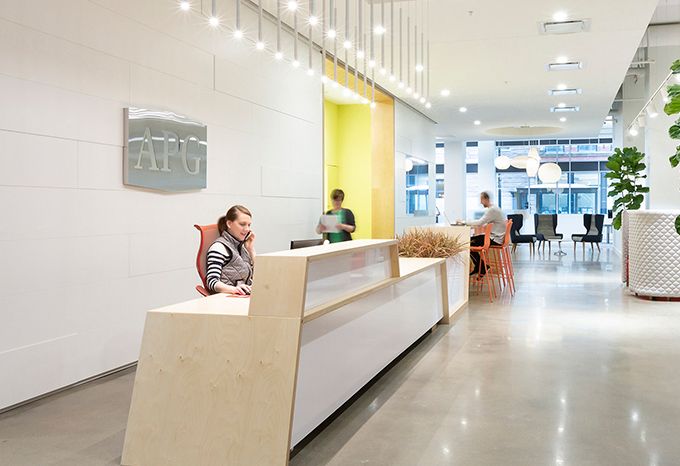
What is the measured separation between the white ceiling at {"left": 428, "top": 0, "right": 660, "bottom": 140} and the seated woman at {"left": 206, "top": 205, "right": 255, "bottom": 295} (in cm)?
392

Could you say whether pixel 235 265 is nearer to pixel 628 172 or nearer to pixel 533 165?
pixel 628 172

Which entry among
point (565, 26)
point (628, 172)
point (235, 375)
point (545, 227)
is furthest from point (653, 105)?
point (235, 375)

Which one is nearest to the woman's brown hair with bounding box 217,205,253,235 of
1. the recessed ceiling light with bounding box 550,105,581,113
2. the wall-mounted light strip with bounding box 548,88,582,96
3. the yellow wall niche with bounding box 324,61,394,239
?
the yellow wall niche with bounding box 324,61,394,239

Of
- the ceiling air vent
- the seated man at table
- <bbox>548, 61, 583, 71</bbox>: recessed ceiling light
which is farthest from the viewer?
<bbox>548, 61, 583, 71</bbox>: recessed ceiling light

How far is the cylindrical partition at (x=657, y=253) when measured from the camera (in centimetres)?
887

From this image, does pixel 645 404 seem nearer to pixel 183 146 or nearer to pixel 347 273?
pixel 347 273

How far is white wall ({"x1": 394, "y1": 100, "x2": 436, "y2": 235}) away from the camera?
A: 13.5 meters

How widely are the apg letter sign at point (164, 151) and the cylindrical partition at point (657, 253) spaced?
6.11m

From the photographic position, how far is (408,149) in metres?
14.5

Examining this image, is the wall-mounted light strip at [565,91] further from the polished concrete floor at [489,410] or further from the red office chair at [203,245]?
the red office chair at [203,245]

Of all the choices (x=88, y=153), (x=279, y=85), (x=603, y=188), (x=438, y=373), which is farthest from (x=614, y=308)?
(x=603, y=188)

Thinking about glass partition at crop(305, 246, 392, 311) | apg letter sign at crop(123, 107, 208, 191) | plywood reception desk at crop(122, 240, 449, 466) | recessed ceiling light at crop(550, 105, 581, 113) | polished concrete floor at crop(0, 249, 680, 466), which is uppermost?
recessed ceiling light at crop(550, 105, 581, 113)

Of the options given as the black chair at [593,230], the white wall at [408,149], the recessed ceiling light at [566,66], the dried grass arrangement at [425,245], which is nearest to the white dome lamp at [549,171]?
the black chair at [593,230]

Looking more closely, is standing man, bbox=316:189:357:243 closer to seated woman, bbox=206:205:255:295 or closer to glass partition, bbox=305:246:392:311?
glass partition, bbox=305:246:392:311
